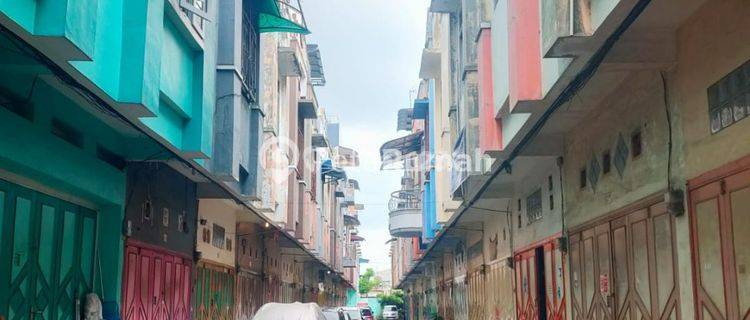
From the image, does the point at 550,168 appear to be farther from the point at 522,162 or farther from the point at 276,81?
the point at 276,81

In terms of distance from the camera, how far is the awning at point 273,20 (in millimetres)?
16672

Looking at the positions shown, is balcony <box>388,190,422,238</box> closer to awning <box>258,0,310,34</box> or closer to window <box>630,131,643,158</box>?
awning <box>258,0,310,34</box>

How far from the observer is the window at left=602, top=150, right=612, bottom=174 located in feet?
35.5

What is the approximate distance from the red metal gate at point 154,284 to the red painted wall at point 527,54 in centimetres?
694

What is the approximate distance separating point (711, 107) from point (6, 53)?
6.70m

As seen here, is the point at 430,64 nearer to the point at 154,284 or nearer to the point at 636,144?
the point at 154,284

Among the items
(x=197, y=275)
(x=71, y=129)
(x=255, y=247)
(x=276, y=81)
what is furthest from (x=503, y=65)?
(x=255, y=247)

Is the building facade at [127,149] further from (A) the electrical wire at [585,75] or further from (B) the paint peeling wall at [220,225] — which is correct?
(A) the electrical wire at [585,75]

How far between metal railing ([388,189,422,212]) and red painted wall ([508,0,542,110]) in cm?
3077

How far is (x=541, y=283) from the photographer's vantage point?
16062 millimetres

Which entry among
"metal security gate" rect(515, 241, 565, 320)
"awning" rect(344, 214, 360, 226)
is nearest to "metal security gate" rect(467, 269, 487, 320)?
"metal security gate" rect(515, 241, 565, 320)

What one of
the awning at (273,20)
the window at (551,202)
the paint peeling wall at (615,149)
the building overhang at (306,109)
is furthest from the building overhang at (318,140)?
the paint peeling wall at (615,149)

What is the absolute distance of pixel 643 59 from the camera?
805 centimetres

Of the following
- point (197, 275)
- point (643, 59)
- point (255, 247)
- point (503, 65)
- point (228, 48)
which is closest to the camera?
point (643, 59)
